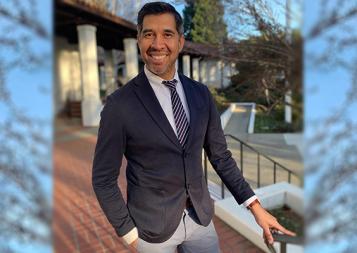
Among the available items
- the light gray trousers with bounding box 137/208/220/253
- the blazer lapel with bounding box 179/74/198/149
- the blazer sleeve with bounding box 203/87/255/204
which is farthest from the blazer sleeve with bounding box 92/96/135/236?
the blazer sleeve with bounding box 203/87/255/204

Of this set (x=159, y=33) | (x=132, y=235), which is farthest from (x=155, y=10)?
(x=132, y=235)

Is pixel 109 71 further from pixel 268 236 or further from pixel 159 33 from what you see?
pixel 268 236

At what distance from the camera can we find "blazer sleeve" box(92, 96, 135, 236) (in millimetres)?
1057

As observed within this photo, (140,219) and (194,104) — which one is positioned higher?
(194,104)

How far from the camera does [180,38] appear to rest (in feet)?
3.52

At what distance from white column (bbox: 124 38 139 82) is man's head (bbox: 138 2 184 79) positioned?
0.37m

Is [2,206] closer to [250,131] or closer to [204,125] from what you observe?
[204,125]

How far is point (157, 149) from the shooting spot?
1.07 m

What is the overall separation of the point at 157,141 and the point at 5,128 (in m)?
0.56

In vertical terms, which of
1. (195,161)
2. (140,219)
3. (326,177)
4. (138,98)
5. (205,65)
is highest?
(205,65)

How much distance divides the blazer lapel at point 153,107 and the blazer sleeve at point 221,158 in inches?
9.0

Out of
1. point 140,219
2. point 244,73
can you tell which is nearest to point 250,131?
point 244,73

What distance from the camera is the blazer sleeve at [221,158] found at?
1.24 meters

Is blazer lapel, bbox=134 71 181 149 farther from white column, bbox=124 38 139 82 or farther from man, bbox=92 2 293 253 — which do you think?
white column, bbox=124 38 139 82
